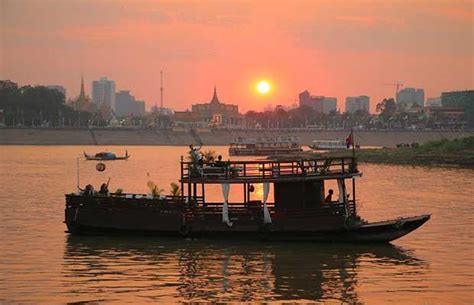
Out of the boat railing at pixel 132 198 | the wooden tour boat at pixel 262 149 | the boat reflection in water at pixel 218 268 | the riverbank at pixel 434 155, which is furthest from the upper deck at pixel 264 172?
the wooden tour boat at pixel 262 149

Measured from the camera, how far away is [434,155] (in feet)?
385

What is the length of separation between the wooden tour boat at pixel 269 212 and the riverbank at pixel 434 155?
7259 centimetres

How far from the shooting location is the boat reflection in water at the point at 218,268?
83.8 feet

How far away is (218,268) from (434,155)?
303 ft

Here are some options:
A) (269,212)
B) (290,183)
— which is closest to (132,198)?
(269,212)

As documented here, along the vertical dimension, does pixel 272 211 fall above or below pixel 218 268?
above

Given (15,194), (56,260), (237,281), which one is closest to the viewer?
(237,281)

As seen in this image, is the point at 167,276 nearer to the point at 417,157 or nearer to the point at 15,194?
A: the point at 15,194

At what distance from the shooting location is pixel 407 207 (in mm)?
52031

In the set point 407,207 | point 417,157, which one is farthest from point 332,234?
point 417,157

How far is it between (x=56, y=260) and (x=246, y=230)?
7.65 meters

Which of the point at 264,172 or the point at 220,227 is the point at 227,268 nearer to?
the point at 220,227

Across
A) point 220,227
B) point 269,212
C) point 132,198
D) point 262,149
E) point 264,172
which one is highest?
point 262,149

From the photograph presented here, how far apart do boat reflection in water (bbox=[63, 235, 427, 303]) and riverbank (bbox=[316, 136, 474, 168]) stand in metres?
74.6
